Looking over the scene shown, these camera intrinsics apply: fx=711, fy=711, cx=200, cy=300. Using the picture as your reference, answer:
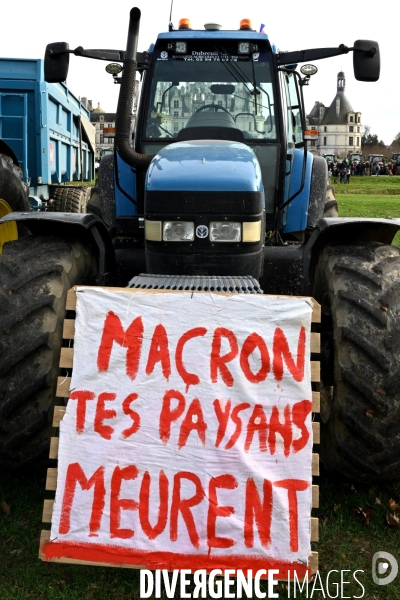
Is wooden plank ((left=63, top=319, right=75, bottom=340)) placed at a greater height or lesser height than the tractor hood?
lesser

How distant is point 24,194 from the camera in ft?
23.9

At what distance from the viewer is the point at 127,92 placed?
173 inches

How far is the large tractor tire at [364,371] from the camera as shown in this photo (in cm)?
334

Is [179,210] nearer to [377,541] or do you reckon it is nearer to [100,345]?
[100,345]

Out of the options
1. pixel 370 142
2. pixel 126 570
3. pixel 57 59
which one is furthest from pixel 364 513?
pixel 370 142

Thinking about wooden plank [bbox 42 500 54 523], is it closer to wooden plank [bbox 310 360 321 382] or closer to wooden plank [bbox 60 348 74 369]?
wooden plank [bbox 60 348 74 369]

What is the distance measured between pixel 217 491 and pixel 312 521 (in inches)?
15.9

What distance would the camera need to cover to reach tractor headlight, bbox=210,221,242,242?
3.90 m

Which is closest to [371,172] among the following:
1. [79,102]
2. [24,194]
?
[79,102]

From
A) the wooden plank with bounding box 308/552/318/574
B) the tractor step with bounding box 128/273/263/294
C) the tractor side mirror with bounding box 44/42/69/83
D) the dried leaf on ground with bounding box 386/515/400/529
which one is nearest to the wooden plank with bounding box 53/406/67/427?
the tractor step with bounding box 128/273/263/294

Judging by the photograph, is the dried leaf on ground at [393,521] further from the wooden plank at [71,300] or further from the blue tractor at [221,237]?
the wooden plank at [71,300]

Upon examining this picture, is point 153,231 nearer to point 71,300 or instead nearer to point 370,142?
point 71,300

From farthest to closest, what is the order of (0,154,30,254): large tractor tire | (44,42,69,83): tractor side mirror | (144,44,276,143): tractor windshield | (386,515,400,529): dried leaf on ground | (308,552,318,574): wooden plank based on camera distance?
(0,154,30,254): large tractor tire, (144,44,276,143): tractor windshield, (44,42,69,83): tractor side mirror, (386,515,400,529): dried leaf on ground, (308,552,318,574): wooden plank

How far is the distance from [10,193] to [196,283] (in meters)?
4.08
